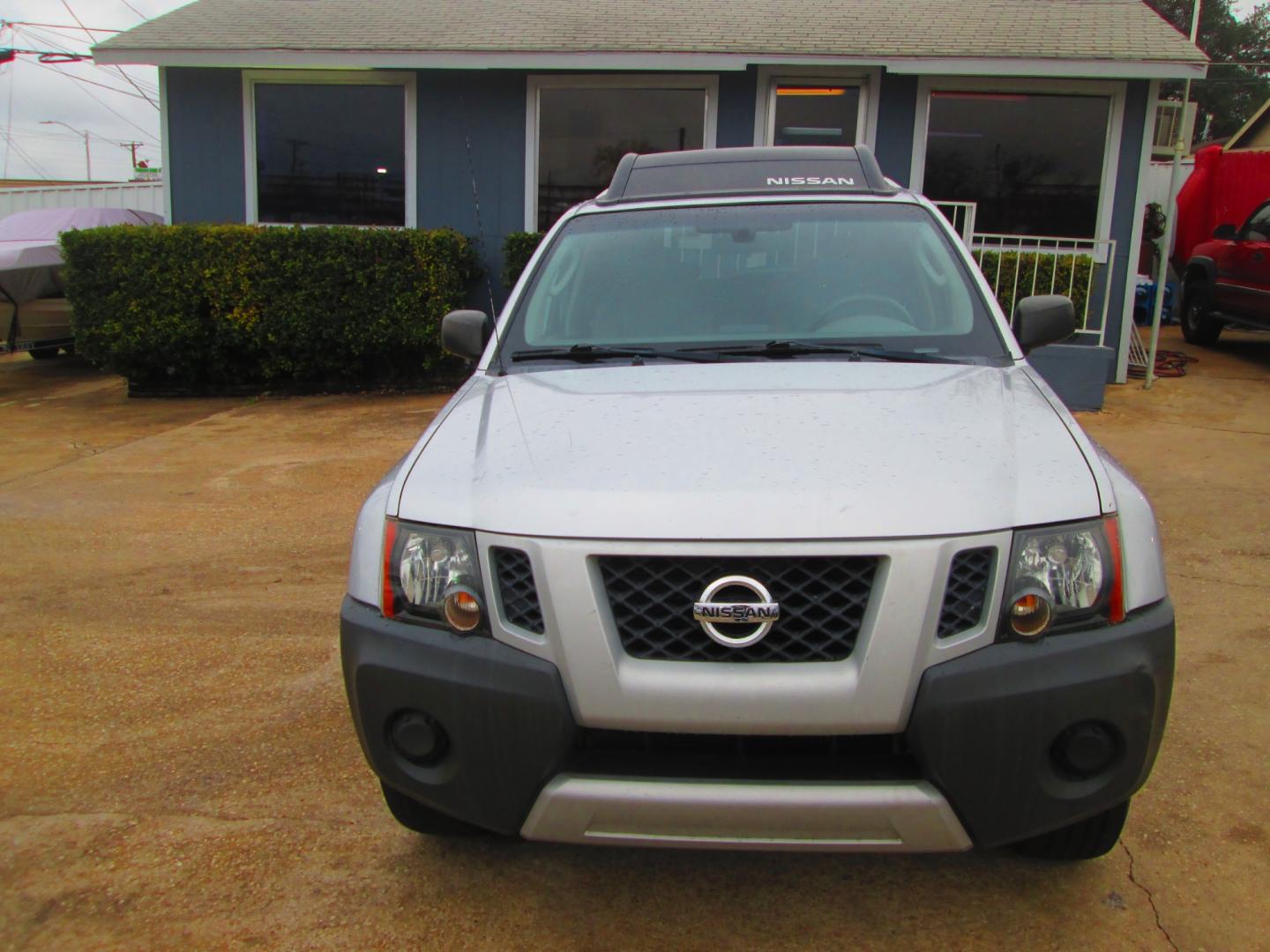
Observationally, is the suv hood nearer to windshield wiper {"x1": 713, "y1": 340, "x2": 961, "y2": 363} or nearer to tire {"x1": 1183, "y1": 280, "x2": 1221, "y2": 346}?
windshield wiper {"x1": 713, "y1": 340, "x2": 961, "y2": 363}

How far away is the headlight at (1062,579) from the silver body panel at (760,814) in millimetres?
407

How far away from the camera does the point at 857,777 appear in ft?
6.91

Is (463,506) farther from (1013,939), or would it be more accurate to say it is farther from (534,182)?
(534,182)

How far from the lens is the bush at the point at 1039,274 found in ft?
31.7

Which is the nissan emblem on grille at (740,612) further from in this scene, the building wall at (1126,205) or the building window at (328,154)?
the building window at (328,154)

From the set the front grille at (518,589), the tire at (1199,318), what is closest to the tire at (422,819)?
the front grille at (518,589)

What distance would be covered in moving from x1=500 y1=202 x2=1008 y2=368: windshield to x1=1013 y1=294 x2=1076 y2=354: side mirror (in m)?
0.21

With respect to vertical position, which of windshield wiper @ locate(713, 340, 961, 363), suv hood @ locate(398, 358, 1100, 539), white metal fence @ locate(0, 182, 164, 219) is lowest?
suv hood @ locate(398, 358, 1100, 539)

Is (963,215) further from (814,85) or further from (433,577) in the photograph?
(433,577)

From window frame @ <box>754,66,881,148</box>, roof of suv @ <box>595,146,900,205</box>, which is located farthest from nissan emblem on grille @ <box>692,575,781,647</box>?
window frame @ <box>754,66,881,148</box>

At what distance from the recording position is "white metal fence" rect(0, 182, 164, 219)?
17.6m

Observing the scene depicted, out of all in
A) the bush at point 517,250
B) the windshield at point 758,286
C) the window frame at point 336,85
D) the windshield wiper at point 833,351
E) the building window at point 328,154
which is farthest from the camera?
the building window at point 328,154

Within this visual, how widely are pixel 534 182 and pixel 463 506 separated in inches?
371

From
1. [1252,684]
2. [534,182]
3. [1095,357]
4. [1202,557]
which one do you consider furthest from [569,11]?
[1252,684]
